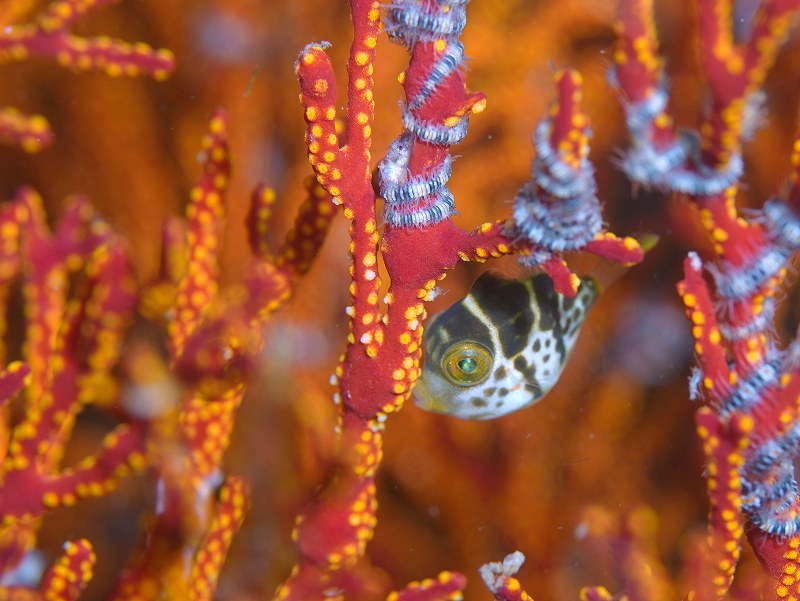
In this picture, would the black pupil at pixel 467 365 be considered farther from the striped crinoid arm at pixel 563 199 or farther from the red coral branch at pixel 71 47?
the red coral branch at pixel 71 47

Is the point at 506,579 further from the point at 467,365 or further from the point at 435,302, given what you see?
the point at 435,302

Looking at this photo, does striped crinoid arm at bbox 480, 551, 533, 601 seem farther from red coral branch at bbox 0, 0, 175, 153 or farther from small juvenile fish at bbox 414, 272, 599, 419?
red coral branch at bbox 0, 0, 175, 153

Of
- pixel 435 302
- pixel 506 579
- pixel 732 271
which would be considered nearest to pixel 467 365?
pixel 435 302

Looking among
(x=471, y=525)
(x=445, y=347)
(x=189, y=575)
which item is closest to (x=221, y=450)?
(x=189, y=575)

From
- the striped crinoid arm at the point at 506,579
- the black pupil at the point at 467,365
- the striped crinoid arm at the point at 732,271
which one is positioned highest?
the striped crinoid arm at the point at 732,271

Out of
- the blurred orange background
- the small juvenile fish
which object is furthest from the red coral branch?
the small juvenile fish

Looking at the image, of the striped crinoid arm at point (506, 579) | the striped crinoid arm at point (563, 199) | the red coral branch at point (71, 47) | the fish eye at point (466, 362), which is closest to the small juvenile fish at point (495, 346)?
Answer: the fish eye at point (466, 362)

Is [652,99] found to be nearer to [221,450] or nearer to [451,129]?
[451,129]

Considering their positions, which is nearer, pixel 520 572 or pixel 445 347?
pixel 445 347
